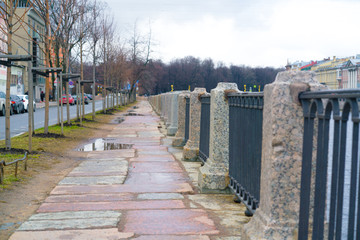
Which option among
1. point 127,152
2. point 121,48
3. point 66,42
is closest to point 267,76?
point 121,48

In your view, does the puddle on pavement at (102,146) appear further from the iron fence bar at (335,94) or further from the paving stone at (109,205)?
the iron fence bar at (335,94)

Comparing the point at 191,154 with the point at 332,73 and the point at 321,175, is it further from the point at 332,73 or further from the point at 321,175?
the point at 332,73

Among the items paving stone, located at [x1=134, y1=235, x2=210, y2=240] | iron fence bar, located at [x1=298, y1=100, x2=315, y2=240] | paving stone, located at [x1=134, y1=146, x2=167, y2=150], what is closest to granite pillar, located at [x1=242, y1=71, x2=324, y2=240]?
iron fence bar, located at [x1=298, y1=100, x2=315, y2=240]

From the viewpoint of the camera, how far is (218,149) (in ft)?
20.3

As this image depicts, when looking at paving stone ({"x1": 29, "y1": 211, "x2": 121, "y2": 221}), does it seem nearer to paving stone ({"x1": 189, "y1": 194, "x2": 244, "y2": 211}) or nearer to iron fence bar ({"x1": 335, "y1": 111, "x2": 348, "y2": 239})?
paving stone ({"x1": 189, "y1": 194, "x2": 244, "y2": 211})

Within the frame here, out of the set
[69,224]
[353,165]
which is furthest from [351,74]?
[353,165]

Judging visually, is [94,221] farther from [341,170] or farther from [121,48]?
[121,48]

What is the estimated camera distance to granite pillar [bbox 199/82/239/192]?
241 inches

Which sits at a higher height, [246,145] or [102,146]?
[246,145]

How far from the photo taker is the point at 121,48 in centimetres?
4144

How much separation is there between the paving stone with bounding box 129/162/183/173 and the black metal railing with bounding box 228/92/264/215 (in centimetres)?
243

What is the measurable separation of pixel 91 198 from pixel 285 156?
3.22m

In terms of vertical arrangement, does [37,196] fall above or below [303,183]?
below

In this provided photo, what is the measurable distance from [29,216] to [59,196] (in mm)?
965
